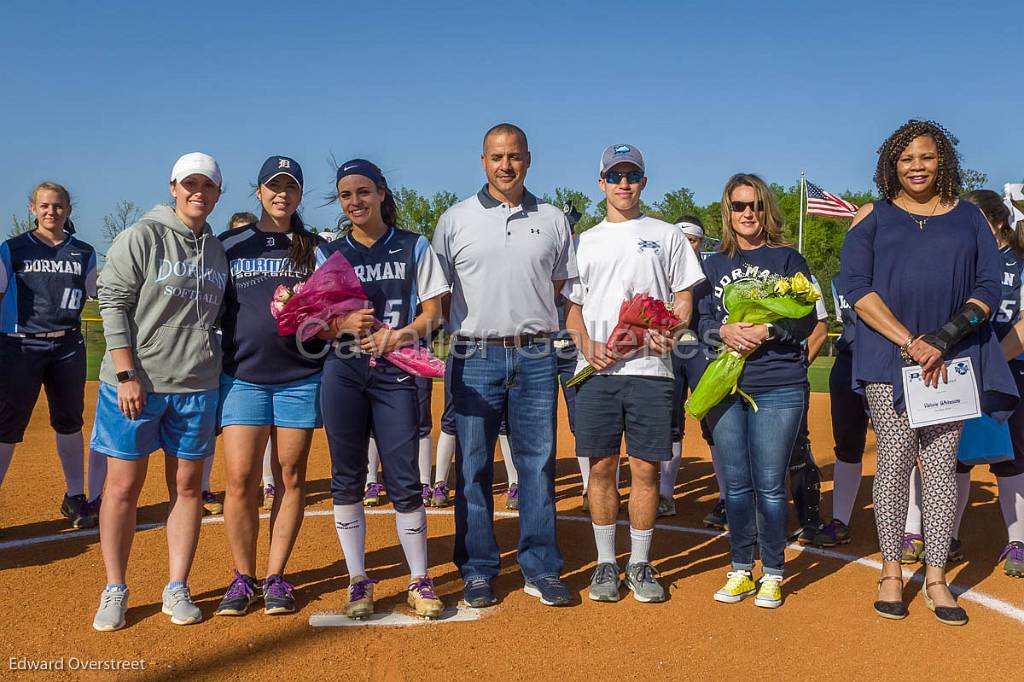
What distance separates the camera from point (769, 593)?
4.58 m

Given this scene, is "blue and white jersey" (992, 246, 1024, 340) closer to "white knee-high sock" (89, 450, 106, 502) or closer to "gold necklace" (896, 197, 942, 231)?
"gold necklace" (896, 197, 942, 231)

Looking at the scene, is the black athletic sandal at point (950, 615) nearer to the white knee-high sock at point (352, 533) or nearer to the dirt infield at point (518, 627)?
the dirt infield at point (518, 627)

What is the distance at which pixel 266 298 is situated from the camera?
4.41m

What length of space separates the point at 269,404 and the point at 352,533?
84cm

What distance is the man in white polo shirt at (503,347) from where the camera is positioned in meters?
4.64

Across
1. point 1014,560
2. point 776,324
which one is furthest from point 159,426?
point 1014,560

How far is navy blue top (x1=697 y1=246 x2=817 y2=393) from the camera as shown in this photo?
465cm

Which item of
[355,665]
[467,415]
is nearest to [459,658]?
[355,665]

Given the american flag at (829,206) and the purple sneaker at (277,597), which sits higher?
the american flag at (829,206)

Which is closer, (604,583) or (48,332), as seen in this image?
(604,583)

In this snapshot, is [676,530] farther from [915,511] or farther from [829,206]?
[829,206]

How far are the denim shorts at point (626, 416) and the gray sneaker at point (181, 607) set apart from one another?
88.9 inches

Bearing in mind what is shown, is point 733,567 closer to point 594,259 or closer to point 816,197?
point 594,259

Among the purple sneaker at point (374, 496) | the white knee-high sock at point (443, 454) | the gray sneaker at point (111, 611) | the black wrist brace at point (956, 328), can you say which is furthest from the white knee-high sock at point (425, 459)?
the black wrist brace at point (956, 328)
